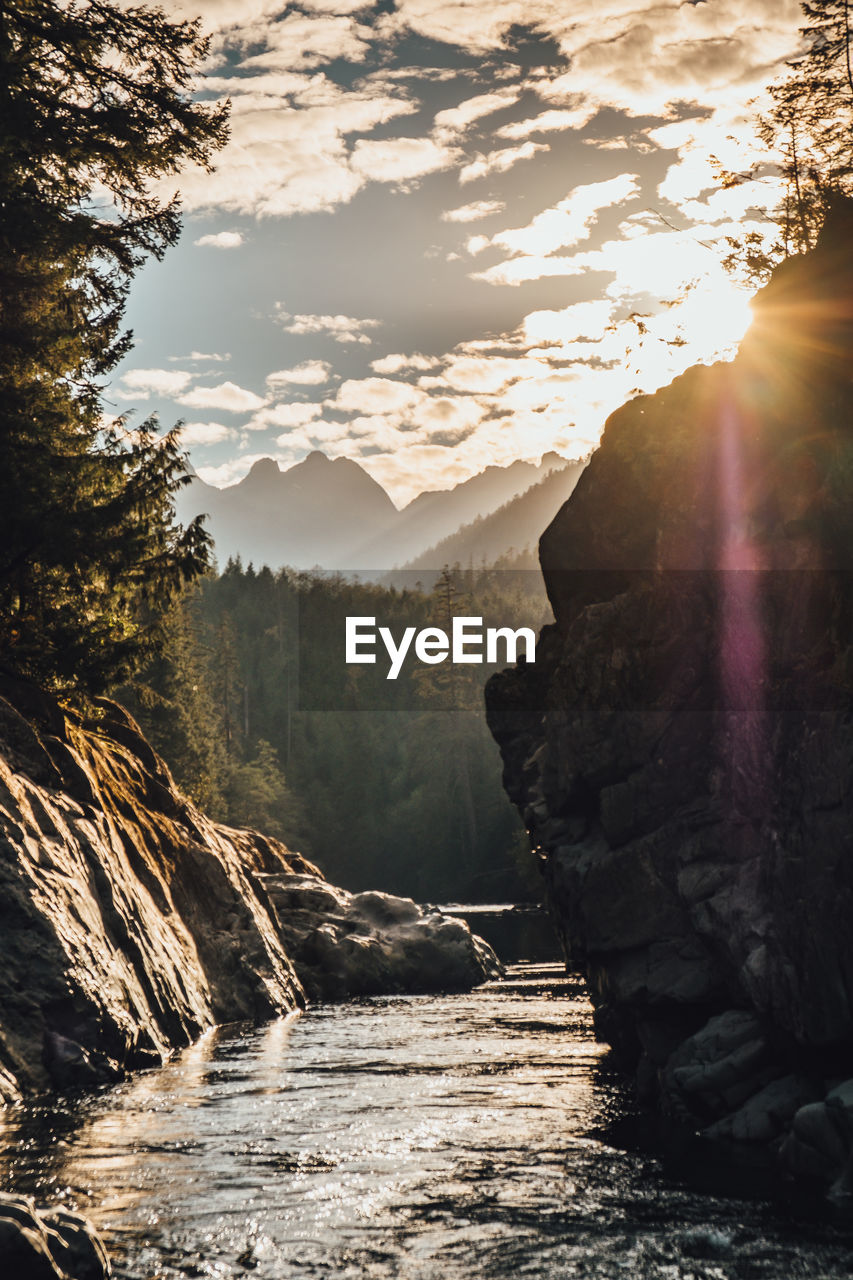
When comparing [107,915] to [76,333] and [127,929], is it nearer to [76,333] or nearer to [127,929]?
[127,929]

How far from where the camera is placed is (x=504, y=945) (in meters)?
58.3

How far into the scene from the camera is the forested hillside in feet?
315

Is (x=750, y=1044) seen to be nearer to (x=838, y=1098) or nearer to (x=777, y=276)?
(x=838, y=1098)

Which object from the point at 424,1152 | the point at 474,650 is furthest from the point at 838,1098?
the point at 474,650

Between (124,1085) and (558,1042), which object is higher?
(124,1085)

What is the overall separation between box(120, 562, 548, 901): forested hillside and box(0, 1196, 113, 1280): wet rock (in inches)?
2422

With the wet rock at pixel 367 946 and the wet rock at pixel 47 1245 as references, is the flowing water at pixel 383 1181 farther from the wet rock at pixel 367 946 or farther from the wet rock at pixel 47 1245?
the wet rock at pixel 367 946

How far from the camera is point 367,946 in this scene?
41812 mm

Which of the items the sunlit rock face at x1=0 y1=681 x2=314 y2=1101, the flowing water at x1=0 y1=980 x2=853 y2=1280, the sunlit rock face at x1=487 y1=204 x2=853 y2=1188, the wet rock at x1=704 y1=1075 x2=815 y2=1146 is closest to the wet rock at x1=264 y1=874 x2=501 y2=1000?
the sunlit rock face at x1=0 y1=681 x2=314 y2=1101

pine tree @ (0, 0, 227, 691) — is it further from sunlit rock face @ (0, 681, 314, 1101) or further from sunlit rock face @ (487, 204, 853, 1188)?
sunlit rock face @ (487, 204, 853, 1188)

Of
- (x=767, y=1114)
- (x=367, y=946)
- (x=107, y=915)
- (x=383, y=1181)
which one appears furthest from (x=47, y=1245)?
(x=367, y=946)

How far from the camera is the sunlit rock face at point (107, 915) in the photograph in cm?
1934

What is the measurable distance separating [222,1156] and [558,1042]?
1356 cm

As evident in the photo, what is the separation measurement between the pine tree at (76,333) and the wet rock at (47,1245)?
14129 mm
